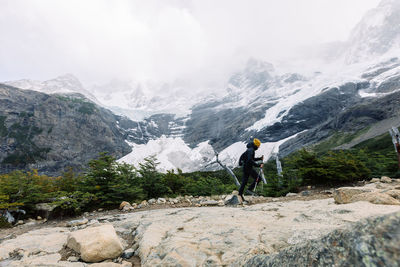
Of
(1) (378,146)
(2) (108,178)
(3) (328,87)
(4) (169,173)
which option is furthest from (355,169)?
(3) (328,87)

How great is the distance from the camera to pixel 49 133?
126875mm

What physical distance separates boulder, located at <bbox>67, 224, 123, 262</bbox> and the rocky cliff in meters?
107

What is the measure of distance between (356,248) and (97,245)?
A: 3125 millimetres

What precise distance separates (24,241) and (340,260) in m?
5.17

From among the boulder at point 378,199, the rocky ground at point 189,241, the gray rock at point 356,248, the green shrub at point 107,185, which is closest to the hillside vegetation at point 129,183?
the green shrub at point 107,185

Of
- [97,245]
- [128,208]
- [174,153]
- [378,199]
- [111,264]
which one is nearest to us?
[111,264]

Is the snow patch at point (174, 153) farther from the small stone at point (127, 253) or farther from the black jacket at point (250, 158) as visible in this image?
the small stone at point (127, 253)

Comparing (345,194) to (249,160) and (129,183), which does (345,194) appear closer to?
(249,160)

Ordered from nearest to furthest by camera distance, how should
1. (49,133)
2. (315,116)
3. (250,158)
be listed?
(250,158), (49,133), (315,116)

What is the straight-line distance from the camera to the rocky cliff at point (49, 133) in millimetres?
110500

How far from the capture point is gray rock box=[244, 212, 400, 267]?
2.63ft

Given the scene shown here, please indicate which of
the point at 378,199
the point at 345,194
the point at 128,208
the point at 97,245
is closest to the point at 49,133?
the point at 128,208

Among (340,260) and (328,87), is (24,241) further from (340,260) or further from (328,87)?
(328,87)

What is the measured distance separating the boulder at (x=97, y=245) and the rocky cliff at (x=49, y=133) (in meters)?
107
